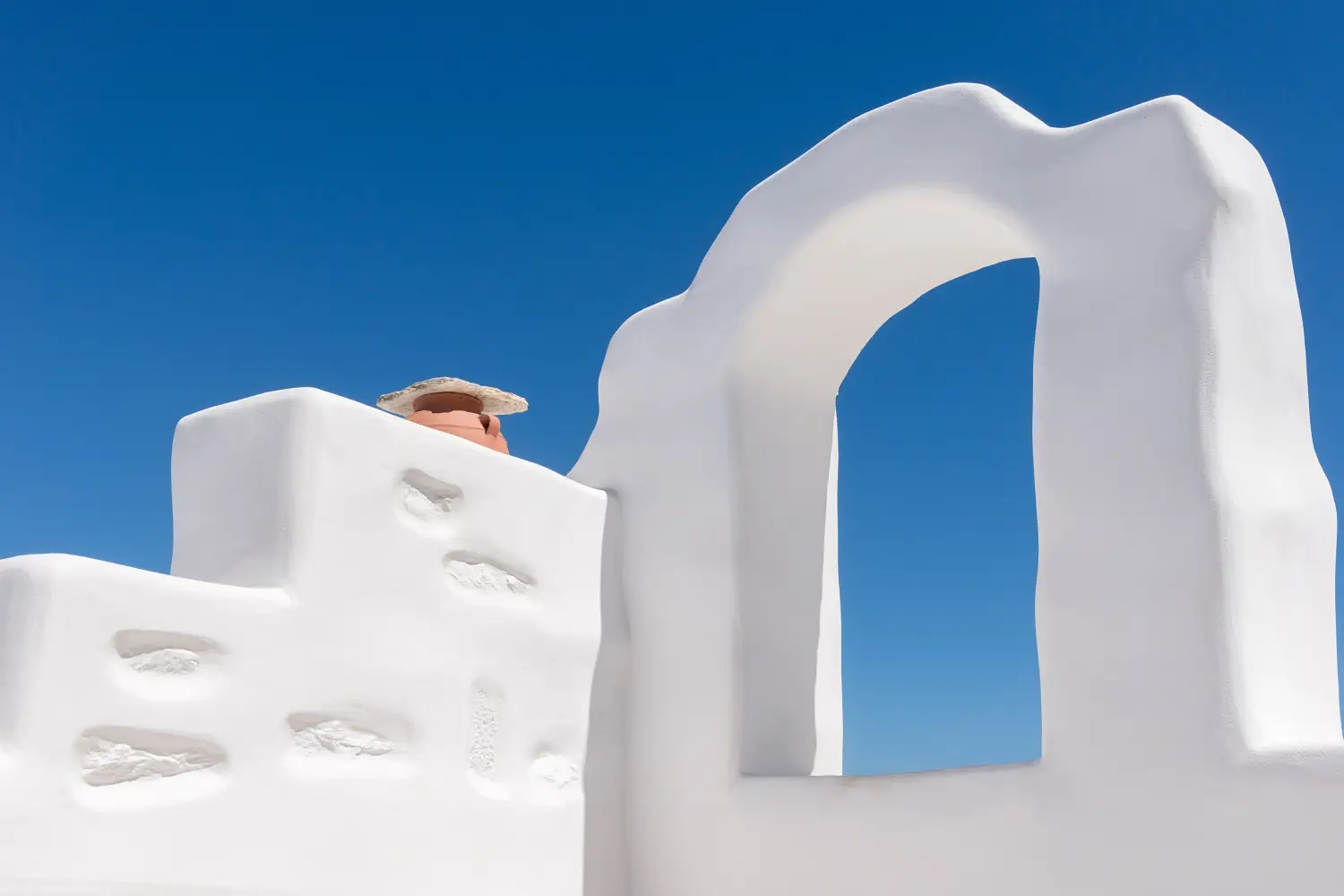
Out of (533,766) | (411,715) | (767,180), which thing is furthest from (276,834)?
(767,180)

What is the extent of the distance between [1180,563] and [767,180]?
214 cm

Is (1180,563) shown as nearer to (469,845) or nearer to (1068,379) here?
(1068,379)

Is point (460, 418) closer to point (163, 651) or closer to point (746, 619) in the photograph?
point (746, 619)

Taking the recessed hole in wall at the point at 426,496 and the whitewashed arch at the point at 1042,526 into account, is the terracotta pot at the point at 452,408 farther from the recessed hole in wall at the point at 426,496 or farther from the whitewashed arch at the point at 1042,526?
the recessed hole in wall at the point at 426,496

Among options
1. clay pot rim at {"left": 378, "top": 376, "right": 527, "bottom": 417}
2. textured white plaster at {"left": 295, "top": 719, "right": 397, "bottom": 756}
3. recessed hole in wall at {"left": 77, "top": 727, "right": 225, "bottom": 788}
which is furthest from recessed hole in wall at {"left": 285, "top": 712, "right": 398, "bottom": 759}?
clay pot rim at {"left": 378, "top": 376, "right": 527, "bottom": 417}

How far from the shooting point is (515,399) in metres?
5.88

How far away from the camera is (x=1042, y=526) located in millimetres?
3613

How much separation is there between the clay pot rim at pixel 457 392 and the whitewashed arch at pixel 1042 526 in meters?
0.80

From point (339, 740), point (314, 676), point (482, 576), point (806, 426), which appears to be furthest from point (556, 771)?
point (806, 426)

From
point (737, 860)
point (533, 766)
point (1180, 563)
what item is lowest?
point (737, 860)

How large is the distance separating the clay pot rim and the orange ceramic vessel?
3 centimetres

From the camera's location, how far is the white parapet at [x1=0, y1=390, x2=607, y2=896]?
9.09 ft

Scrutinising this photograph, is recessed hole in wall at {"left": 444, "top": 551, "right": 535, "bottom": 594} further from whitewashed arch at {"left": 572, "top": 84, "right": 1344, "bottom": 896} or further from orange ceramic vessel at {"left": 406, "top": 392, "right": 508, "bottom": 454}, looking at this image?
orange ceramic vessel at {"left": 406, "top": 392, "right": 508, "bottom": 454}

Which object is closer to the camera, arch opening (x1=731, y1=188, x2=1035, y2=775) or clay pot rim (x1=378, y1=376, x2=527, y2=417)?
arch opening (x1=731, y1=188, x2=1035, y2=775)
